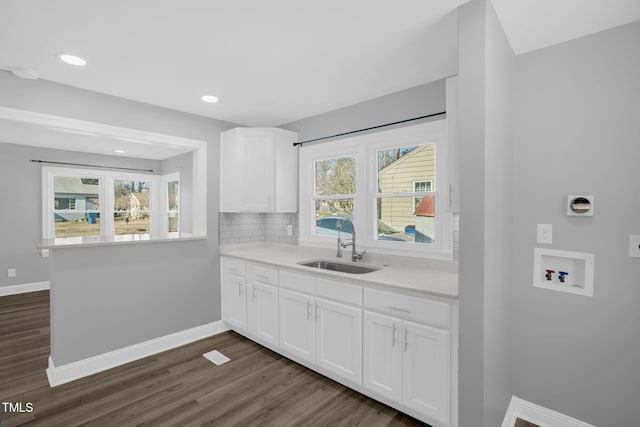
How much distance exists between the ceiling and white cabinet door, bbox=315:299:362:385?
1.86m

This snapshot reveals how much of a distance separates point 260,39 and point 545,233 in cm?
Result: 226

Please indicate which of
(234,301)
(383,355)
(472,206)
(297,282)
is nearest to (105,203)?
(234,301)

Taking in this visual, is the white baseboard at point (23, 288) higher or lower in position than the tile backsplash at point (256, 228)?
lower

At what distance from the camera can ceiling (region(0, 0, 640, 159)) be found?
167cm

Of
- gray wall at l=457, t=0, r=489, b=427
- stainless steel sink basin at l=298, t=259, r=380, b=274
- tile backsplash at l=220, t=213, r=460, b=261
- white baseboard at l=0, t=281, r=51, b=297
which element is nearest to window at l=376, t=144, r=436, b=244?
stainless steel sink basin at l=298, t=259, r=380, b=274

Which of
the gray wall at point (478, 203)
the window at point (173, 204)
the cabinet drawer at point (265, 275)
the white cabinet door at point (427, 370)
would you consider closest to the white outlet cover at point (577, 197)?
the gray wall at point (478, 203)

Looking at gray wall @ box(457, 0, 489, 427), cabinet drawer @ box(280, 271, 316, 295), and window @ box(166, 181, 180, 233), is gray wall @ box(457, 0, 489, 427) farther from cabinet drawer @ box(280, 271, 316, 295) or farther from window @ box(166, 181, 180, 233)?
window @ box(166, 181, 180, 233)

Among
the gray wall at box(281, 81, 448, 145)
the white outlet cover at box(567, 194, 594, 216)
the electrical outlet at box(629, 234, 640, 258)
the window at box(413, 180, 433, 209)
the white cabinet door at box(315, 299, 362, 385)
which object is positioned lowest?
A: the white cabinet door at box(315, 299, 362, 385)

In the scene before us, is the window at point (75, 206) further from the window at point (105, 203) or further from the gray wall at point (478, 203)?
the gray wall at point (478, 203)

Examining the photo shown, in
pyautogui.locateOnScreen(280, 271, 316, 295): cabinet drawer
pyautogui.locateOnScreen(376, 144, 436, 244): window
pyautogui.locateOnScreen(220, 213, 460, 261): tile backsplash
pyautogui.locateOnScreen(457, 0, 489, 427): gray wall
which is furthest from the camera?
pyautogui.locateOnScreen(220, 213, 460, 261): tile backsplash

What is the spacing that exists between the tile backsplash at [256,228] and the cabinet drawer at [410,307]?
173 centimetres

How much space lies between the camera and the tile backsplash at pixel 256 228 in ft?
12.5

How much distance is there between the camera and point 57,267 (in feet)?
8.65

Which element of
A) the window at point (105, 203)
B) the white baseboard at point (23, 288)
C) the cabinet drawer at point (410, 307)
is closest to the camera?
the cabinet drawer at point (410, 307)
